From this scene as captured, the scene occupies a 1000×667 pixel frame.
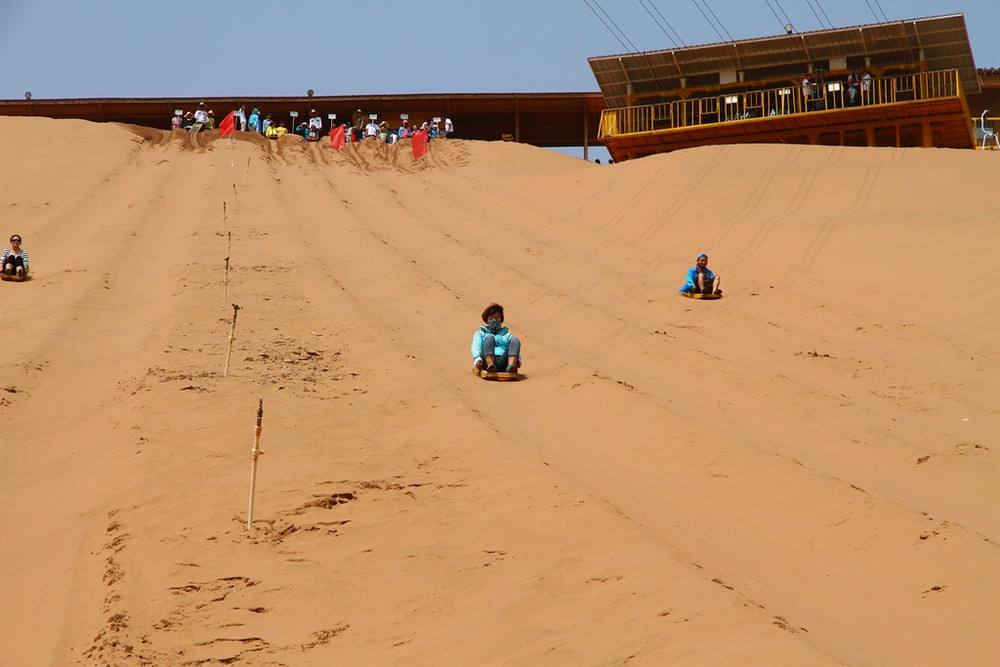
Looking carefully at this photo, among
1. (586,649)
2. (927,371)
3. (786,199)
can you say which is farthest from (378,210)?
(586,649)

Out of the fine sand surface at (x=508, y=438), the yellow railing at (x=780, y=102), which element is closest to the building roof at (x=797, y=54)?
the yellow railing at (x=780, y=102)

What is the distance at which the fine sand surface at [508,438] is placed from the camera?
7.53 meters

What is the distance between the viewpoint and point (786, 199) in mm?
25859

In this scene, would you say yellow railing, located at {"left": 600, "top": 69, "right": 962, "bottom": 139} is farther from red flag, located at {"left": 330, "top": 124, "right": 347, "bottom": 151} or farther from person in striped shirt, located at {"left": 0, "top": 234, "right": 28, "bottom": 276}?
person in striped shirt, located at {"left": 0, "top": 234, "right": 28, "bottom": 276}

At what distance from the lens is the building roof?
33.6m

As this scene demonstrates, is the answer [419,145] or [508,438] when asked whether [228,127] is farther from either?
[508,438]

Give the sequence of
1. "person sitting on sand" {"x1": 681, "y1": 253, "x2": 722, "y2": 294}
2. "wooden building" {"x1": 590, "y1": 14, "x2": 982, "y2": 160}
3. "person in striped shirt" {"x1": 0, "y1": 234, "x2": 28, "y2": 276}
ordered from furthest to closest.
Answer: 1. "wooden building" {"x1": 590, "y1": 14, "x2": 982, "y2": 160}
2. "person sitting on sand" {"x1": 681, "y1": 253, "x2": 722, "y2": 294}
3. "person in striped shirt" {"x1": 0, "y1": 234, "x2": 28, "y2": 276}

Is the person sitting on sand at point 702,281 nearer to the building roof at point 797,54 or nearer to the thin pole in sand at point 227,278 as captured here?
the thin pole in sand at point 227,278

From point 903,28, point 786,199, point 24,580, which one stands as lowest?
point 24,580

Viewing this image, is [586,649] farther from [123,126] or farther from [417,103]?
[417,103]

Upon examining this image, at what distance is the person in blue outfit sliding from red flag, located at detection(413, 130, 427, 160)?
20.1 metres

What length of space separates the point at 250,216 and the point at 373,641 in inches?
712

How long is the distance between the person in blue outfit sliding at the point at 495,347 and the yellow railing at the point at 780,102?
22384 mm

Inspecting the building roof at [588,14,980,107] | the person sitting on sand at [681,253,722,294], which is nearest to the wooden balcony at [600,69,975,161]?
the building roof at [588,14,980,107]
